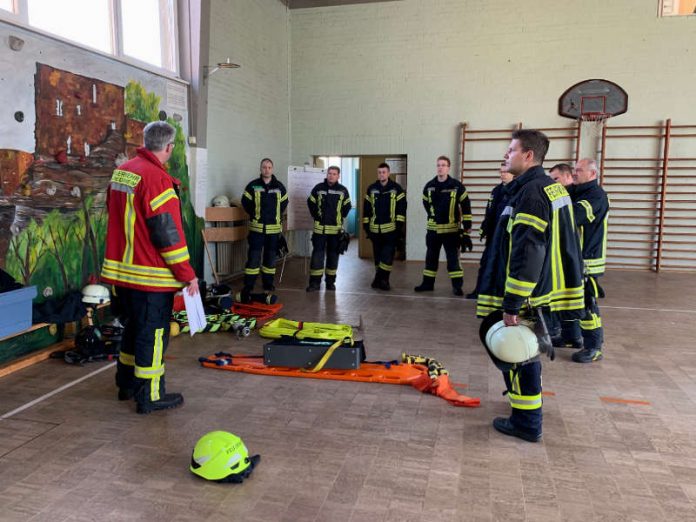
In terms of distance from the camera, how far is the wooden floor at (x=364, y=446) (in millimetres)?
2400

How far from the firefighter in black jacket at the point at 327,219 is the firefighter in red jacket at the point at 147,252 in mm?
3994

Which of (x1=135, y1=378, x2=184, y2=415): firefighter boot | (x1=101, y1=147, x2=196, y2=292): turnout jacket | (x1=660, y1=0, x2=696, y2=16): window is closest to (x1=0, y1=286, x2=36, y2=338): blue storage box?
(x1=101, y1=147, x2=196, y2=292): turnout jacket

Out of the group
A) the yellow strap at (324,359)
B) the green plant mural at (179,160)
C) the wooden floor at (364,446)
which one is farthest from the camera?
the green plant mural at (179,160)

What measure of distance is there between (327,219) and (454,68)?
4.07 meters

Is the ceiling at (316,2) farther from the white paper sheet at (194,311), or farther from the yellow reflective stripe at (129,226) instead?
the white paper sheet at (194,311)

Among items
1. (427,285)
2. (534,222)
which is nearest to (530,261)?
(534,222)

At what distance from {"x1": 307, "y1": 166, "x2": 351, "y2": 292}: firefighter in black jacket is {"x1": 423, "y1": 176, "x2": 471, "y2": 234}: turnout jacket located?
3.80 feet

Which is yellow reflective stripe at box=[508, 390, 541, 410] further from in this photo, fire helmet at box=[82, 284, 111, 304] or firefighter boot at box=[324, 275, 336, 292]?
firefighter boot at box=[324, 275, 336, 292]

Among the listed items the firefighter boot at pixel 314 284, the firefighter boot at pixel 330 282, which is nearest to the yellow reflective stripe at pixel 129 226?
the firefighter boot at pixel 314 284

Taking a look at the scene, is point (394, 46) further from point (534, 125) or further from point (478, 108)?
point (534, 125)

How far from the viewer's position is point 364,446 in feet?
9.67

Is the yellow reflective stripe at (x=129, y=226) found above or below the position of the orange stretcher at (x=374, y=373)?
above

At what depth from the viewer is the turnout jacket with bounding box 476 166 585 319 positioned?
8.89 ft

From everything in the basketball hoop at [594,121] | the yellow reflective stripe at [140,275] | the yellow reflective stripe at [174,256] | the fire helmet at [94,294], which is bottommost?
the fire helmet at [94,294]
